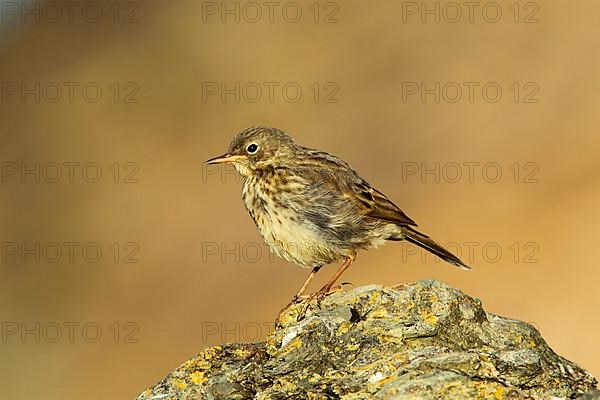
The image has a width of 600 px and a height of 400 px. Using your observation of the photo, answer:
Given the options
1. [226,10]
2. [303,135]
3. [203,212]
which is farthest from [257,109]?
[226,10]

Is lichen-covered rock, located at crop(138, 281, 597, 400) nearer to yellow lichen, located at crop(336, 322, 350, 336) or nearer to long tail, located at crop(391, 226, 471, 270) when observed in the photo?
yellow lichen, located at crop(336, 322, 350, 336)

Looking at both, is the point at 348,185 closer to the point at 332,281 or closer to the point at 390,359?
the point at 332,281

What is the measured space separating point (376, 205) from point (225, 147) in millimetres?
25792

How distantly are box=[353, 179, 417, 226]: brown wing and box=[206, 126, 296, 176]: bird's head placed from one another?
0.80 m

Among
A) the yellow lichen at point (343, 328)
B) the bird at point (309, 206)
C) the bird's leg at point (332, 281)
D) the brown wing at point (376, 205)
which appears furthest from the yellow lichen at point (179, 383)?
the brown wing at point (376, 205)

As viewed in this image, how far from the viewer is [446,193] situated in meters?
25.6

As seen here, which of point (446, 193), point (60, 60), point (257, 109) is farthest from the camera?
point (60, 60)

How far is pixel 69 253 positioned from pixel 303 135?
8824 millimetres

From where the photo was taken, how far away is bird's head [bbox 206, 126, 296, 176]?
972 centimetres

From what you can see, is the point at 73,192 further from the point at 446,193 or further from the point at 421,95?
the point at 446,193

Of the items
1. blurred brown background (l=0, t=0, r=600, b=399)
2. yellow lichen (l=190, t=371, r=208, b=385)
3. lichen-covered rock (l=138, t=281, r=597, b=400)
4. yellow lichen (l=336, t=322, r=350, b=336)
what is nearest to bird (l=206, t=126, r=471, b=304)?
lichen-covered rock (l=138, t=281, r=597, b=400)

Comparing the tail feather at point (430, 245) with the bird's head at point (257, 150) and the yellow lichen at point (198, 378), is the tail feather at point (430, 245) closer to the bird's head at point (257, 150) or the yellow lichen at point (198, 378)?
the bird's head at point (257, 150)

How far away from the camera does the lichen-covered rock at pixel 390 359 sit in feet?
18.2

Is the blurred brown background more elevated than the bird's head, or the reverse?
the blurred brown background
